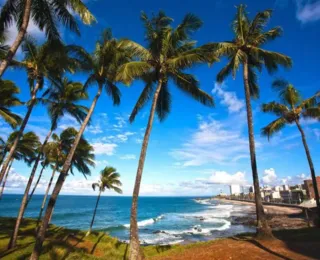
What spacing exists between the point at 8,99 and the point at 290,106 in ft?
76.6

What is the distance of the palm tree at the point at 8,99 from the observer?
55.4ft

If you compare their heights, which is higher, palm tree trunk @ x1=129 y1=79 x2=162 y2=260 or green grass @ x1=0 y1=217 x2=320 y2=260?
palm tree trunk @ x1=129 y1=79 x2=162 y2=260

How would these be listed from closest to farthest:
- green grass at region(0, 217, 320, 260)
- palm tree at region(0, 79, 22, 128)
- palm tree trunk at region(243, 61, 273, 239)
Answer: palm tree trunk at region(243, 61, 273, 239), green grass at region(0, 217, 320, 260), palm tree at region(0, 79, 22, 128)

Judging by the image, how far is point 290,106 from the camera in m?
18.6

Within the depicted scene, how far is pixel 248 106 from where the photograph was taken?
1373 cm

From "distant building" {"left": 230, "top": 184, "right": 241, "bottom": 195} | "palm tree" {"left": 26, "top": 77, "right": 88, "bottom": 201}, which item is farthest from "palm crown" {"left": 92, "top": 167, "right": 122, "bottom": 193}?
"distant building" {"left": 230, "top": 184, "right": 241, "bottom": 195}

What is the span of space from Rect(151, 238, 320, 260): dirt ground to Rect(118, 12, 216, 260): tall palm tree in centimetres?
437

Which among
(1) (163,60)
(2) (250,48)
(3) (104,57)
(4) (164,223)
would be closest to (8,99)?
(3) (104,57)

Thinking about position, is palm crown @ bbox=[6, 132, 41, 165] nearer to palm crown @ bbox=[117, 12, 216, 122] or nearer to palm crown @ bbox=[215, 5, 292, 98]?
palm crown @ bbox=[117, 12, 216, 122]

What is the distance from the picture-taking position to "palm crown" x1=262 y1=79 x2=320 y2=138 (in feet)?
59.2

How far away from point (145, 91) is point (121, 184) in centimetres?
2201

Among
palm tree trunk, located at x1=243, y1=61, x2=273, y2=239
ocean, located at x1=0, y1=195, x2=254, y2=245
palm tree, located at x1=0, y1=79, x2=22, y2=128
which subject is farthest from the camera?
ocean, located at x1=0, y1=195, x2=254, y2=245

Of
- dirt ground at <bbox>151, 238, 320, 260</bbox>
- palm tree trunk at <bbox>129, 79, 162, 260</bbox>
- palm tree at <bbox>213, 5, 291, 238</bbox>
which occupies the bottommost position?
dirt ground at <bbox>151, 238, 320, 260</bbox>

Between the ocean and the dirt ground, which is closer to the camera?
the dirt ground
